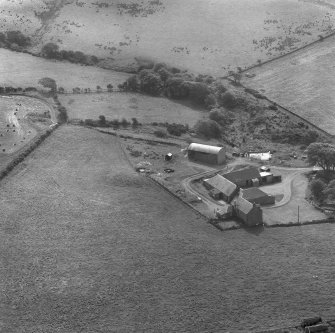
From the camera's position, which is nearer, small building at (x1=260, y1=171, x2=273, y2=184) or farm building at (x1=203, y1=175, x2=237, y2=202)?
farm building at (x1=203, y1=175, x2=237, y2=202)

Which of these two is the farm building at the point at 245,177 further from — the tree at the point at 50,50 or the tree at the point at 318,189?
the tree at the point at 50,50

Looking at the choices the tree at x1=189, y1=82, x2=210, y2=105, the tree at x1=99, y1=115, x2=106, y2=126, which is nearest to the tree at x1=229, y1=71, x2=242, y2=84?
the tree at x1=189, y1=82, x2=210, y2=105

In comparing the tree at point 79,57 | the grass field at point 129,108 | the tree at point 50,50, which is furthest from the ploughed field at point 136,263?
the tree at point 50,50

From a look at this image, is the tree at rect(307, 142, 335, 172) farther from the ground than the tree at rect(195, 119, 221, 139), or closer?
farther from the ground

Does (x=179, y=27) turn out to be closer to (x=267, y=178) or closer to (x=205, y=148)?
(x=205, y=148)

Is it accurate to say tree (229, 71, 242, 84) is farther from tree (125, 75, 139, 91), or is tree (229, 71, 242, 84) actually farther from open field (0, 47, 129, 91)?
open field (0, 47, 129, 91)

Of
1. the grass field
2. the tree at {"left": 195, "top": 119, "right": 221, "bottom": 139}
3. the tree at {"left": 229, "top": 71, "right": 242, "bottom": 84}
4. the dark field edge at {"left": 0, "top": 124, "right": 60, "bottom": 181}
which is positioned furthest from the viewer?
the tree at {"left": 229, "top": 71, "right": 242, "bottom": 84}

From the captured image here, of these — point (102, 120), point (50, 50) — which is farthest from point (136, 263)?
point (50, 50)
